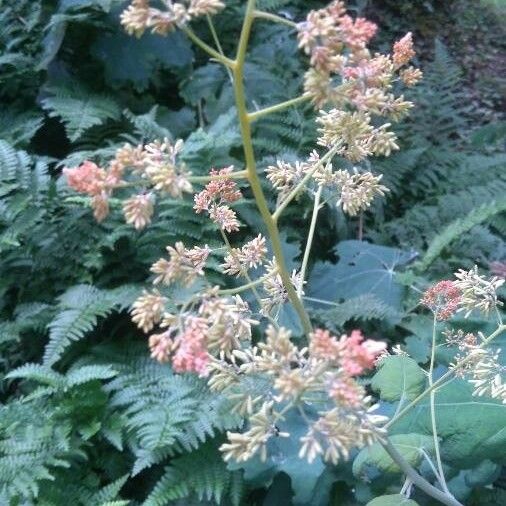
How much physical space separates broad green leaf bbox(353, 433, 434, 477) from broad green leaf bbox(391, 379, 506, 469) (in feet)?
0.18

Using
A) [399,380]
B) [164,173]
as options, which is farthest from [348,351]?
[399,380]

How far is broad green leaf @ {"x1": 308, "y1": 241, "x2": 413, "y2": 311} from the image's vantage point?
2.51m

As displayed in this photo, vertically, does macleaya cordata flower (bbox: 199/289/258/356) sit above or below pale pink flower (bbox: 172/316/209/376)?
below

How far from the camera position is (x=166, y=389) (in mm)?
1969

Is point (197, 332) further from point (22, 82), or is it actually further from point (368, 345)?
point (22, 82)

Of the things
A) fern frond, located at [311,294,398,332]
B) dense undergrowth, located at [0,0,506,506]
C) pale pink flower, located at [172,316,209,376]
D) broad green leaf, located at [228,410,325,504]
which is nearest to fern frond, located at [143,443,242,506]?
dense undergrowth, located at [0,0,506,506]

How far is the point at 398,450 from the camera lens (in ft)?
3.98

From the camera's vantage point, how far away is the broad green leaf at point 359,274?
2510mm

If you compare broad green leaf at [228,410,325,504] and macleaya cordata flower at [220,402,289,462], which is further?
broad green leaf at [228,410,325,504]

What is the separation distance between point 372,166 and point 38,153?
1.38 metres

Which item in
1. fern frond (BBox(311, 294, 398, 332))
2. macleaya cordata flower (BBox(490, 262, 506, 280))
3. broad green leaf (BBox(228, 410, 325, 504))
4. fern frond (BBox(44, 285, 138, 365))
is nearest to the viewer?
broad green leaf (BBox(228, 410, 325, 504))

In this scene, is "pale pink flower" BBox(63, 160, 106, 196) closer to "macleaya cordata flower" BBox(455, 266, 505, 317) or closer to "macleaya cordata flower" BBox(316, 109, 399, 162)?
"macleaya cordata flower" BBox(316, 109, 399, 162)

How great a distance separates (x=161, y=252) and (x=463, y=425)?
1.20 metres

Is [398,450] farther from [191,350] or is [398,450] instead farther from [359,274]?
[359,274]
